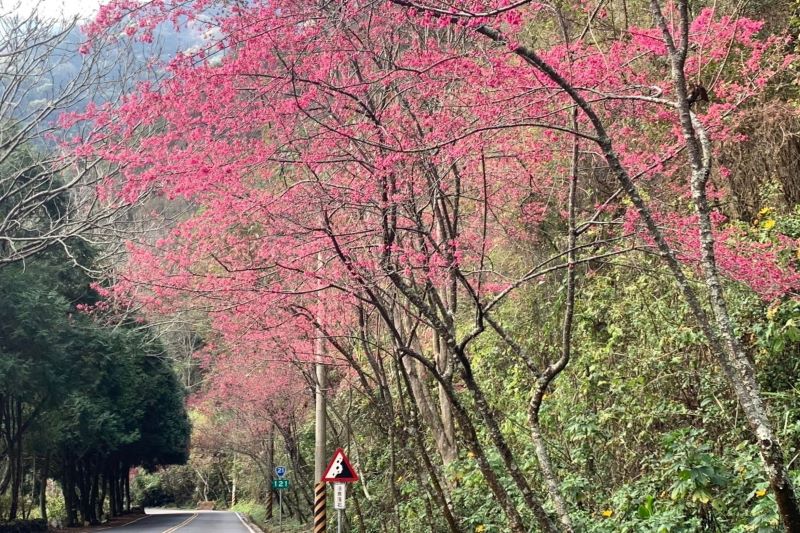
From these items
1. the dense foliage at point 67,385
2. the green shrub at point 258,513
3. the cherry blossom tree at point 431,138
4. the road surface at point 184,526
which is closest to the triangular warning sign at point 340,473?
the cherry blossom tree at point 431,138

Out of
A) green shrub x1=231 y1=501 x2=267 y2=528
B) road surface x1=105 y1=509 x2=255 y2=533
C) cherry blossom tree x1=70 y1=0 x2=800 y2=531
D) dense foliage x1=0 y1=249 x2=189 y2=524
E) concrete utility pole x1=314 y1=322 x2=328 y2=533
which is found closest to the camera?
cherry blossom tree x1=70 y1=0 x2=800 y2=531

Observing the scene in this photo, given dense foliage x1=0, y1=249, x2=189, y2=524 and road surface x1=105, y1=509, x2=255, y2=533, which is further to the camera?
road surface x1=105, y1=509, x2=255, y2=533

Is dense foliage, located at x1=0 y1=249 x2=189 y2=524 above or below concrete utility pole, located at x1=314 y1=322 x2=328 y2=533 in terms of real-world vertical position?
above

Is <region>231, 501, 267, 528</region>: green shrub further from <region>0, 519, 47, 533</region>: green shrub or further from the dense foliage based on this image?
<region>0, 519, 47, 533</region>: green shrub

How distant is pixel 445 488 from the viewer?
1119cm

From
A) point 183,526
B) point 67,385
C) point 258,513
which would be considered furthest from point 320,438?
point 258,513

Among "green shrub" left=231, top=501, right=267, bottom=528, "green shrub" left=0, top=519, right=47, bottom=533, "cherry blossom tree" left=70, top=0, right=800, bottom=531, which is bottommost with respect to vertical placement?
"green shrub" left=231, top=501, right=267, bottom=528

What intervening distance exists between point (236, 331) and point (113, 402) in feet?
44.8

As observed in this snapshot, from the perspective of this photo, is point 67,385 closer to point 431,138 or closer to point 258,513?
point 431,138

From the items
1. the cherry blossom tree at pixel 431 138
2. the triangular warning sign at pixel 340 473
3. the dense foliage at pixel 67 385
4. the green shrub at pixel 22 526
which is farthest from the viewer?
the green shrub at pixel 22 526

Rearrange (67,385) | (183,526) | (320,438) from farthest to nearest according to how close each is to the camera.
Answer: (183,526)
(67,385)
(320,438)

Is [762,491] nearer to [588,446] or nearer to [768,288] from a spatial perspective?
[768,288]

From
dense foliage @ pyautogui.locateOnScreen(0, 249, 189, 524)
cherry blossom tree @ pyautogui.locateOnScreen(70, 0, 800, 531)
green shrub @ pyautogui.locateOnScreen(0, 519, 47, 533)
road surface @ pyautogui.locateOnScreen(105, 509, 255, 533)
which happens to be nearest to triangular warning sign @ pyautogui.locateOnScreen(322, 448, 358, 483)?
cherry blossom tree @ pyautogui.locateOnScreen(70, 0, 800, 531)

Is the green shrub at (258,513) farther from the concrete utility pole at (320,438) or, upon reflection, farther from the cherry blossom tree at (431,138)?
the cherry blossom tree at (431,138)
